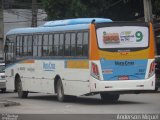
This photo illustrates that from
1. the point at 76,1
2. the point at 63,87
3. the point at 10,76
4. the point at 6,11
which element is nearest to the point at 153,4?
the point at 76,1

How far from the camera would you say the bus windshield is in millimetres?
21172

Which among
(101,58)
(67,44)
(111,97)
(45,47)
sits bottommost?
(111,97)

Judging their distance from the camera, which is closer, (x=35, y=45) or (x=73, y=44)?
(x=73, y=44)

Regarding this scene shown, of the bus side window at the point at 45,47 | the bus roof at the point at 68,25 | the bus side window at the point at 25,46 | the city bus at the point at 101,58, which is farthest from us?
the bus side window at the point at 25,46

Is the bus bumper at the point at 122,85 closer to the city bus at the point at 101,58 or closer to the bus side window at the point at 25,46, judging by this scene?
the city bus at the point at 101,58

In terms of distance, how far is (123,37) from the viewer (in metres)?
21.3

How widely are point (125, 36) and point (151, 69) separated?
155cm

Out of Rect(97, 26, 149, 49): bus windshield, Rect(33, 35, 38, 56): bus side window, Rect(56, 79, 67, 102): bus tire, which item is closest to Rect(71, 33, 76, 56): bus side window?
Rect(97, 26, 149, 49): bus windshield

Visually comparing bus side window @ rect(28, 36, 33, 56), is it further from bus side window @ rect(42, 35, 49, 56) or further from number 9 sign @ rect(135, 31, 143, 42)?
number 9 sign @ rect(135, 31, 143, 42)

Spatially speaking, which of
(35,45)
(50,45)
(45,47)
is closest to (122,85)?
(50,45)

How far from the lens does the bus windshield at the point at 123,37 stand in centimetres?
2117

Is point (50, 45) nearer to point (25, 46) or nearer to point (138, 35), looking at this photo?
point (25, 46)

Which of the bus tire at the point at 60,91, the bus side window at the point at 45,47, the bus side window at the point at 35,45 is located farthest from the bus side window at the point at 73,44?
the bus side window at the point at 35,45

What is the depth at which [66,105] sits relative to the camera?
21.8 metres
